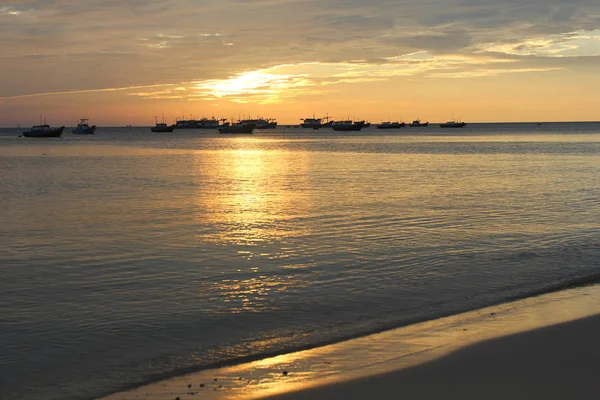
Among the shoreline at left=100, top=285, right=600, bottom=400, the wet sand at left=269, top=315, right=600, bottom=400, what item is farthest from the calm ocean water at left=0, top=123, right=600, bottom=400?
the wet sand at left=269, top=315, right=600, bottom=400

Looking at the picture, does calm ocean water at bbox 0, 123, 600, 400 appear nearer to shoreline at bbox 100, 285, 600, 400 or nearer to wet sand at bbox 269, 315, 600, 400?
shoreline at bbox 100, 285, 600, 400

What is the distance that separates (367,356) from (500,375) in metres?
1.92

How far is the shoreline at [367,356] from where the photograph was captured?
8.14m

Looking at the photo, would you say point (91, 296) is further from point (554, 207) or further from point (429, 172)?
point (429, 172)

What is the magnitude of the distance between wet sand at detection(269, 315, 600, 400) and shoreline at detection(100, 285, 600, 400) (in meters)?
0.28

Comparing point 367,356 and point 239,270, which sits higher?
point 367,356

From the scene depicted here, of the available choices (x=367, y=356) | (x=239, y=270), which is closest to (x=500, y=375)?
(x=367, y=356)

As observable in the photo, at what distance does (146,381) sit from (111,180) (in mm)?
37911

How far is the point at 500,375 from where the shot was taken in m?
8.25

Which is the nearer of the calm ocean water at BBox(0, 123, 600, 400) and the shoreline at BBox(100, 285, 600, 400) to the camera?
the shoreline at BBox(100, 285, 600, 400)

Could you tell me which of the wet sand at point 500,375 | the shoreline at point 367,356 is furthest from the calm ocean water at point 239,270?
the wet sand at point 500,375

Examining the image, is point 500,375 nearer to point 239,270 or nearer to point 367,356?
point 367,356

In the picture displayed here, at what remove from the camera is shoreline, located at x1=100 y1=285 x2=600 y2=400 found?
26.7 feet

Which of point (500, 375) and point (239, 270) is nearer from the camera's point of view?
point (500, 375)
